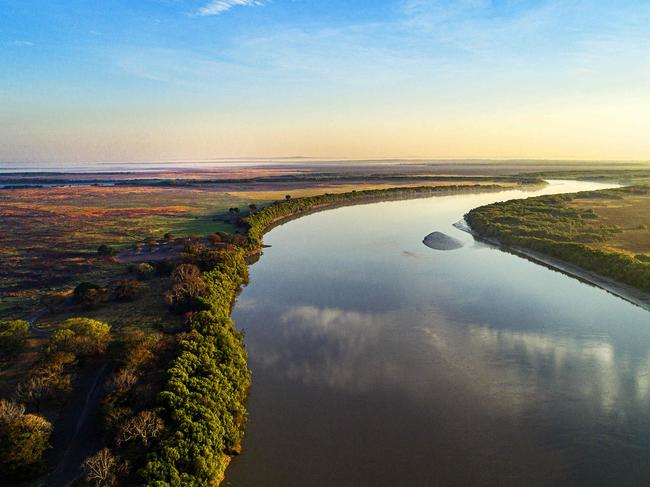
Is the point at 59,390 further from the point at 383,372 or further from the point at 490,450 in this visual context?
the point at 490,450

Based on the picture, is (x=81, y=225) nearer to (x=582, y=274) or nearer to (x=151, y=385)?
(x=151, y=385)

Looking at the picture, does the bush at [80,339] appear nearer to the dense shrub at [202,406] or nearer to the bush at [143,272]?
the dense shrub at [202,406]

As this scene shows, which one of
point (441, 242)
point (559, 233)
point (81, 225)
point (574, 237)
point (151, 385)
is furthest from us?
point (81, 225)

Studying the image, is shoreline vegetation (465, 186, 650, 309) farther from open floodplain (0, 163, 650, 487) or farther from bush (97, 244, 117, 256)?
bush (97, 244, 117, 256)

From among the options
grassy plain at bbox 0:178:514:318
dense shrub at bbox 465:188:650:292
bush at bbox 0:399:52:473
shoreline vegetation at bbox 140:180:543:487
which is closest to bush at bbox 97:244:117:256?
grassy plain at bbox 0:178:514:318

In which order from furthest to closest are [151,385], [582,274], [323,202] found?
[323,202] < [582,274] < [151,385]

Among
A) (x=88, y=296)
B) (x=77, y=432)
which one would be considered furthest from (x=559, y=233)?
(x=77, y=432)

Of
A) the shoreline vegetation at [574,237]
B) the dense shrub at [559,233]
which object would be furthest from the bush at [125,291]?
the dense shrub at [559,233]

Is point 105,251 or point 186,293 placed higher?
point 105,251

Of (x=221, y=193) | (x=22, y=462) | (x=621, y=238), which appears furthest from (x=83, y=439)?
(x=221, y=193)
